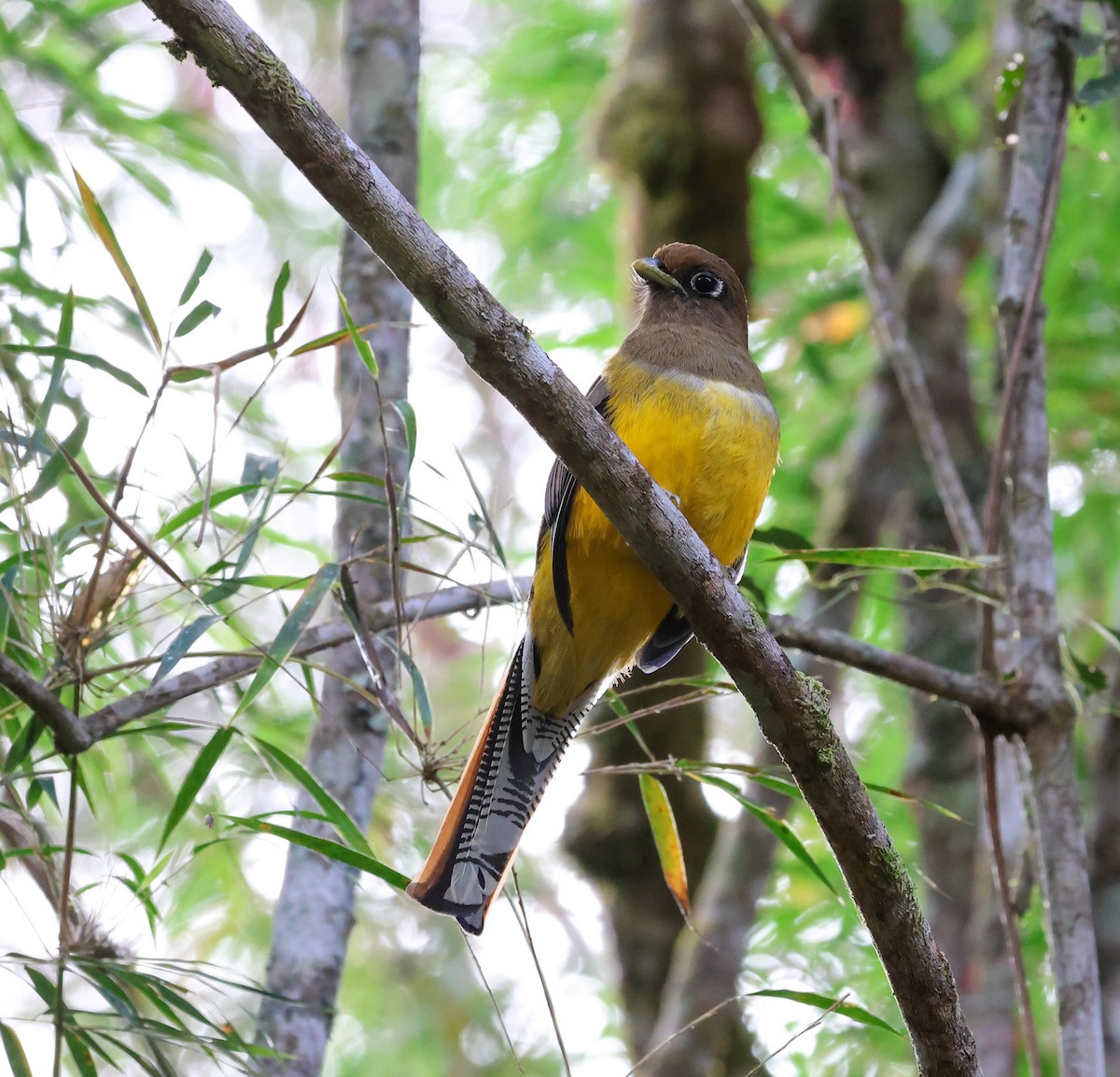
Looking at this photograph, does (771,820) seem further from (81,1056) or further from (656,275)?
(656,275)

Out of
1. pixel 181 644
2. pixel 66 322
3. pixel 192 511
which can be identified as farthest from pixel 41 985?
pixel 66 322

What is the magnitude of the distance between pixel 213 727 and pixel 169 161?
114 inches

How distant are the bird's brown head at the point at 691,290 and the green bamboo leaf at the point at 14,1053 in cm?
220

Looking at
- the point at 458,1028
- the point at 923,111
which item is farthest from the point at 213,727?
the point at 923,111

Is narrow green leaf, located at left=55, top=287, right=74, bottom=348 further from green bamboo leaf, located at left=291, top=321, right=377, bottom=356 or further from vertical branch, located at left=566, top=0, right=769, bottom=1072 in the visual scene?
vertical branch, located at left=566, top=0, right=769, bottom=1072

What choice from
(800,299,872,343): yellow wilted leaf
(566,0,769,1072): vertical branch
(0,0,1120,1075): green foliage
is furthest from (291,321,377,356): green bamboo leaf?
(800,299,872,343): yellow wilted leaf

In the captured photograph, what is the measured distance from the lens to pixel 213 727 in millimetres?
2451

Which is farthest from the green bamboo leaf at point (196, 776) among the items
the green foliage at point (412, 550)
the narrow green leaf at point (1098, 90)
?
the narrow green leaf at point (1098, 90)

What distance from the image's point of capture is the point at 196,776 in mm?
2496

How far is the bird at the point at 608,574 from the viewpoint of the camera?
2955mm

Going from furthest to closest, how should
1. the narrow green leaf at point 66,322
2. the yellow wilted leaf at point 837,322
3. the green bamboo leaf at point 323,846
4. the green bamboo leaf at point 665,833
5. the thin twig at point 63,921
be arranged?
1. the yellow wilted leaf at point 837,322
2. the green bamboo leaf at point 665,833
3. the narrow green leaf at point 66,322
4. the green bamboo leaf at point 323,846
5. the thin twig at point 63,921

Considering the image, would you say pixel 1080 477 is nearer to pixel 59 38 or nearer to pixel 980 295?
pixel 980 295

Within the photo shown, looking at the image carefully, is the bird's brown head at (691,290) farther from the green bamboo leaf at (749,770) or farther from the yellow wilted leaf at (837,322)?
the yellow wilted leaf at (837,322)

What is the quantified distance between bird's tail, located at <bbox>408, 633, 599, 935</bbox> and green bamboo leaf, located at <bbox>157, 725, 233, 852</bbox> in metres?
0.44
